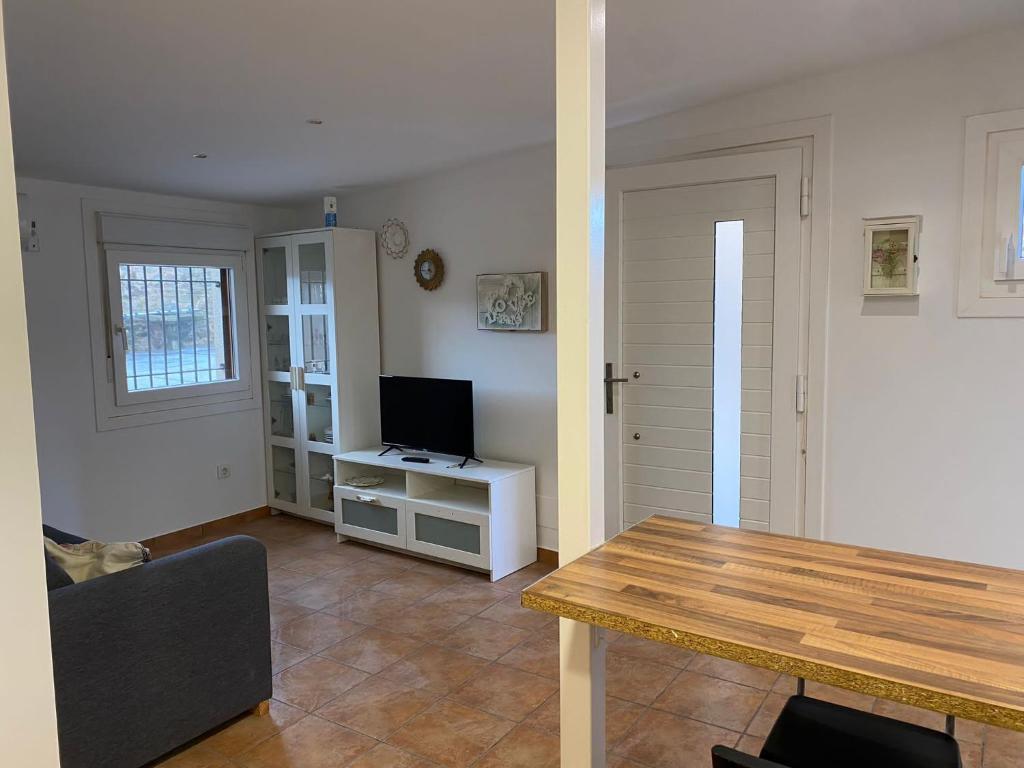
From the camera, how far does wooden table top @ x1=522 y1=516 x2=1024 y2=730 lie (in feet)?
3.39

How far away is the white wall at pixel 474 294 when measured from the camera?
4098 millimetres

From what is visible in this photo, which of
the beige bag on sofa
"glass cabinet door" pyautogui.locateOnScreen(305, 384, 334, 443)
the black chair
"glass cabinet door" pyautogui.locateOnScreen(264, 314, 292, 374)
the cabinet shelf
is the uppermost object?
"glass cabinet door" pyautogui.locateOnScreen(264, 314, 292, 374)

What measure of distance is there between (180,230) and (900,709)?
4668 millimetres

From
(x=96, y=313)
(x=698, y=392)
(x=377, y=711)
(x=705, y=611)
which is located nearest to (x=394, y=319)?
(x=96, y=313)

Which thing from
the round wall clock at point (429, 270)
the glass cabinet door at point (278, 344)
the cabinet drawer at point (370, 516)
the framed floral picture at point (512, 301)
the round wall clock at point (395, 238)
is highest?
the round wall clock at point (395, 238)

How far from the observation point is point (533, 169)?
13.3 ft

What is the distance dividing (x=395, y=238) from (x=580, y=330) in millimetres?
3487

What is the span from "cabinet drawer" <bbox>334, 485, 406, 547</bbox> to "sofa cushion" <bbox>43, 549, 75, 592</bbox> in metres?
2.20

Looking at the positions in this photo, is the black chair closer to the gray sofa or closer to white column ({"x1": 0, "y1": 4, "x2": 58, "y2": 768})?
white column ({"x1": 0, "y1": 4, "x2": 58, "y2": 768})

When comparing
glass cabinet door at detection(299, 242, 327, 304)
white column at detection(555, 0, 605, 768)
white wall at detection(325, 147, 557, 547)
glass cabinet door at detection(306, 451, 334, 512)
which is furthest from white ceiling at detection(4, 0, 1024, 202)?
glass cabinet door at detection(306, 451, 334, 512)

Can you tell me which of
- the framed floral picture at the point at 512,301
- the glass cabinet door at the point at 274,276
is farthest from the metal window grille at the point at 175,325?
the framed floral picture at the point at 512,301

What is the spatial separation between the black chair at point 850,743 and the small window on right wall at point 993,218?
1.79 metres

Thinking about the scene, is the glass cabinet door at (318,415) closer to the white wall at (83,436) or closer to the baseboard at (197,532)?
the white wall at (83,436)

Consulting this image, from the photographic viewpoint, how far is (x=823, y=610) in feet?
4.13
